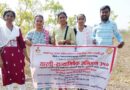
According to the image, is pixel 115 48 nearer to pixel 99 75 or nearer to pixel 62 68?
pixel 99 75

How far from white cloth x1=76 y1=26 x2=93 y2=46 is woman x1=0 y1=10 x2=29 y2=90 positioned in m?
1.09

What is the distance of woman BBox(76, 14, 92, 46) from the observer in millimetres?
6992

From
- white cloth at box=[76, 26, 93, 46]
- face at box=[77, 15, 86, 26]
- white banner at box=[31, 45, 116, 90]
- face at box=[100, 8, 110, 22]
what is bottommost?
white banner at box=[31, 45, 116, 90]

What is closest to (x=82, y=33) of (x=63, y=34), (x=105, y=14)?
(x=63, y=34)

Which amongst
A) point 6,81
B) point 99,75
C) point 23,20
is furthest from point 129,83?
point 23,20

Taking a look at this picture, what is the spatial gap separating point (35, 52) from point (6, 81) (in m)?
0.80

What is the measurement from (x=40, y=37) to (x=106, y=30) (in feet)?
4.16

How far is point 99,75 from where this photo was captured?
7027mm

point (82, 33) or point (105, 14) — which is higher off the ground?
point (105, 14)

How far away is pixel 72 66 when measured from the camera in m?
7.07

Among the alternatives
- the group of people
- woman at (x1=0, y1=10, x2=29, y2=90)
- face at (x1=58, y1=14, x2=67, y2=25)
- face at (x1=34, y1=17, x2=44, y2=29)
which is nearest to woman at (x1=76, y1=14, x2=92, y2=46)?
the group of people

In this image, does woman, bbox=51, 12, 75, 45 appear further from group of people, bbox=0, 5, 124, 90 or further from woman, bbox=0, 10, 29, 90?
woman, bbox=0, 10, 29, 90

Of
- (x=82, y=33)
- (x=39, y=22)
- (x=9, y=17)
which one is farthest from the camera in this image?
(x=82, y=33)

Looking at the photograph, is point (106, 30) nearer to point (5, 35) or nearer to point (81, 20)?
point (81, 20)
